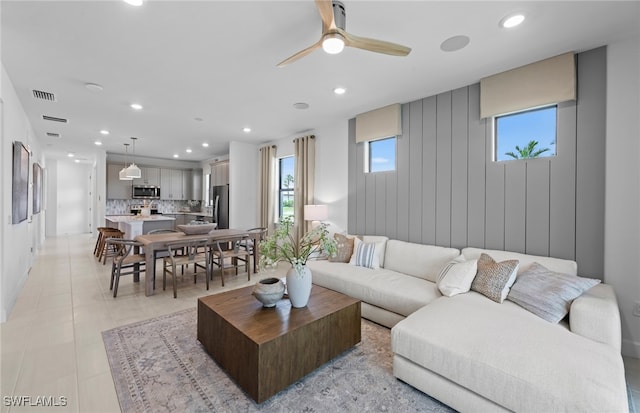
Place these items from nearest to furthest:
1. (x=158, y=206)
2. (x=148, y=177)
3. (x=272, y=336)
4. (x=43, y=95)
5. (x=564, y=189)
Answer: (x=272, y=336) < (x=564, y=189) < (x=43, y=95) < (x=148, y=177) < (x=158, y=206)

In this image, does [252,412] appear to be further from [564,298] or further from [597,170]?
[597,170]

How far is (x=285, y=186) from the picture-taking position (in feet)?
21.0

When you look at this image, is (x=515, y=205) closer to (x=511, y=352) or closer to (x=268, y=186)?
(x=511, y=352)

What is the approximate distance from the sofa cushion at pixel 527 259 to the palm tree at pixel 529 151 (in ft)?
3.42

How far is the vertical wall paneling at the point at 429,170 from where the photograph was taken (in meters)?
3.64

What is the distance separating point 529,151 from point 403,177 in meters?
1.46

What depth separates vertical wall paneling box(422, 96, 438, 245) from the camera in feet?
11.9

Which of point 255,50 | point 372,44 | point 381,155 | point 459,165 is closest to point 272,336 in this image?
point 372,44

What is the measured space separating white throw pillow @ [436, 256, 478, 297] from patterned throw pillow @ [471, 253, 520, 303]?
7 cm

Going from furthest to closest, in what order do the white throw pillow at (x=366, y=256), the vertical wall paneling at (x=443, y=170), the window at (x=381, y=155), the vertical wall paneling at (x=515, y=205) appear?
the window at (x=381, y=155)
the white throw pillow at (x=366, y=256)
the vertical wall paneling at (x=443, y=170)
the vertical wall paneling at (x=515, y=205)

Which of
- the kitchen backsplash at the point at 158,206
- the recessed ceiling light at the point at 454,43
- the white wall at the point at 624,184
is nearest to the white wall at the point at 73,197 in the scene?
the kitchen backsplash at the point at 158,206

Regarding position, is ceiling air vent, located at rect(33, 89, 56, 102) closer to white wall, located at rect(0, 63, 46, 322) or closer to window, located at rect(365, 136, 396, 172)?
white wall, located at rect(0, 63, 46, 322)

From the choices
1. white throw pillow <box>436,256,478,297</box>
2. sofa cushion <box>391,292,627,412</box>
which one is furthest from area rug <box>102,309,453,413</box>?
white throw pillow <box>436,256,478,297</box>

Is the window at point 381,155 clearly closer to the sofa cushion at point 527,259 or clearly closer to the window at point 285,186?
the sofa cushion at point 527,259
